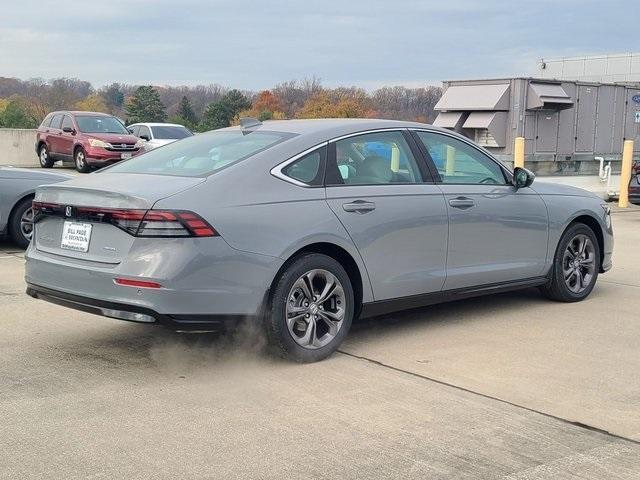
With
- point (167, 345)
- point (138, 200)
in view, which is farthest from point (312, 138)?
point (167, 345)

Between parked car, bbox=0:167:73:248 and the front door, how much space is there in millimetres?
4997

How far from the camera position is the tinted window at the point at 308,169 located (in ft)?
17.2

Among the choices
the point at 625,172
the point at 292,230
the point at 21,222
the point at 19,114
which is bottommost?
the point at 21,222

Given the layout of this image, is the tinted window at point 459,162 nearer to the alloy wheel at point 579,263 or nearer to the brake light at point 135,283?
the alloy wheel at point 579,263

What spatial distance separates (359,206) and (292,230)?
624mm

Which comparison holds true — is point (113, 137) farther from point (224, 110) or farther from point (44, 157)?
point (224, 110)

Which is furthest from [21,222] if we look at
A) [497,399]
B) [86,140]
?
[86,140]

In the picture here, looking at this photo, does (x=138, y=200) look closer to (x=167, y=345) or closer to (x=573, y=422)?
(x=167, y=345)

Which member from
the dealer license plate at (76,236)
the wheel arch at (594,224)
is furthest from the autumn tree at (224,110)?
the dealer license plate at (76,236)

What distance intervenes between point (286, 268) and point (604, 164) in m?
15.1

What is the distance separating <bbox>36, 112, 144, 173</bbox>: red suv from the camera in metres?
21.5

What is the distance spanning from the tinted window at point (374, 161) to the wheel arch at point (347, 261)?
457mm

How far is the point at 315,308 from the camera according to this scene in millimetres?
5168

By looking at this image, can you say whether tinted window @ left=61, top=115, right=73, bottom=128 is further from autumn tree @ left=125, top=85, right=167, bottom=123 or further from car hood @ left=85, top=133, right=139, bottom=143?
autumn tree @ left=125, top=85, right=167, bottom=123
